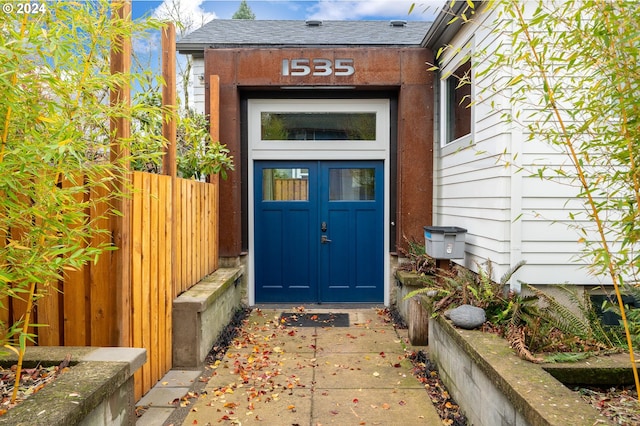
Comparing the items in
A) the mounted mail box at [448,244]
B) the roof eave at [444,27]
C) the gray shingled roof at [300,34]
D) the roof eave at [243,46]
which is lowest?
the mounted mail box at [448,244]

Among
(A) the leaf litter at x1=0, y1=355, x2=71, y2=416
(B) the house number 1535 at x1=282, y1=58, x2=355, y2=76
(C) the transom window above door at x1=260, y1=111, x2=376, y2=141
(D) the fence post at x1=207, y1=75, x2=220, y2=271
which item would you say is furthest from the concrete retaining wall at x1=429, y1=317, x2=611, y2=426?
(B) the house number 1535 at x1=282, y1=58, x2=355, y2=76

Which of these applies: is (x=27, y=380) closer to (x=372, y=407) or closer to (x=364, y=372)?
(x=372, y=407)

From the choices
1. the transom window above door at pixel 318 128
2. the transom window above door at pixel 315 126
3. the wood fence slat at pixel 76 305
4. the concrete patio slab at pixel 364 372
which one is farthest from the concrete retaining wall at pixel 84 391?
the transom window above door at pixel 315 126

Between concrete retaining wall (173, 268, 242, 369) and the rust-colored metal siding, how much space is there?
1.23m

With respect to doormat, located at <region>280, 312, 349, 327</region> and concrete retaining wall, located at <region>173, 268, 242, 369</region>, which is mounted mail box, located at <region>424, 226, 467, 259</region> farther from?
concrete retaining wall, located at <region>173, 268, 242, 369</region>

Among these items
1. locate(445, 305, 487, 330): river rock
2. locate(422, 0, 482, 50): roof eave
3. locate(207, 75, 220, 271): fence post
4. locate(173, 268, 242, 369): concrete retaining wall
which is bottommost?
locate(173, 268, 242, 369): concrete retaining wall

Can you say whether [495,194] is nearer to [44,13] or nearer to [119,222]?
[119,222]

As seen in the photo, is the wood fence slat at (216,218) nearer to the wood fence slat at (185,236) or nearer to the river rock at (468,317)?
the wood fence slat at (185,236)

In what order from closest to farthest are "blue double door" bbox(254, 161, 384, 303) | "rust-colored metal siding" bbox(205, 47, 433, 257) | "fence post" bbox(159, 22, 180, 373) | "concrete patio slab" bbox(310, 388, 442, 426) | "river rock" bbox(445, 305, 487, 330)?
"concrete patio slab" bbox(310, 388, 442, 426), "river rock" bbox(445, 305, 487, 330), "fence post" bbox(159, 22, 180, 373), "rust-colored metal siding" bbox(205, 47, 433, 257), "blue double door" bbox(254, 161, 384, 303)

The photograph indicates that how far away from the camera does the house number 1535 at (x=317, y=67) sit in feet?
18.5

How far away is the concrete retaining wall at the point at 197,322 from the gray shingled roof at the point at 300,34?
340cm

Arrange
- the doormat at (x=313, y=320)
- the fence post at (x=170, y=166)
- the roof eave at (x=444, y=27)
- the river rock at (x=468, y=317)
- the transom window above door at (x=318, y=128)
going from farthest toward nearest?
the transom window above door at (x=318, y=128), the doormat at (x=313, y=320), the roof eave at (x=444, y=27), the fence post at (x=170, y=166), the river rock at (x=468, y=317)

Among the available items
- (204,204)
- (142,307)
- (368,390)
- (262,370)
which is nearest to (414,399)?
(368,390)

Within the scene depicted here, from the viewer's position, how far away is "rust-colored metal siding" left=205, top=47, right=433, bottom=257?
5.62 meters
